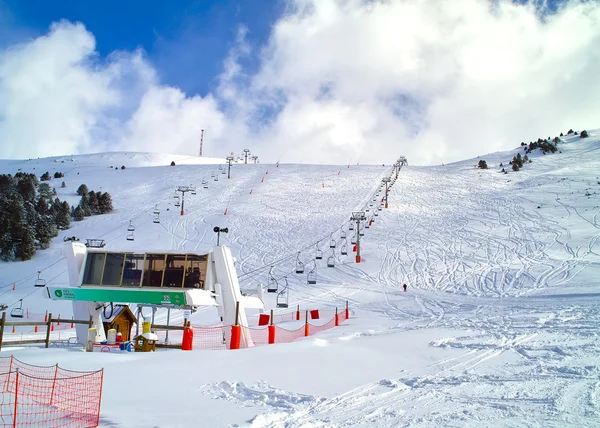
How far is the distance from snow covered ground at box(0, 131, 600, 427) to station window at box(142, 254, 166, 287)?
145 inches

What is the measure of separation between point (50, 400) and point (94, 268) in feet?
30.5

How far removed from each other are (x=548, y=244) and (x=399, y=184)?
3009 centimetres

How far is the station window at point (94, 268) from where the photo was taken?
627 inches

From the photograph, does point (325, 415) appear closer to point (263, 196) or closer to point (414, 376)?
point (414, 376)

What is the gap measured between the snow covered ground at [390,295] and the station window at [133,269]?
3551 mm

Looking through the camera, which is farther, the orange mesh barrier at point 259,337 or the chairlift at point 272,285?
the chairlift at point 272,285

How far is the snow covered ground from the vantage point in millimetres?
7121

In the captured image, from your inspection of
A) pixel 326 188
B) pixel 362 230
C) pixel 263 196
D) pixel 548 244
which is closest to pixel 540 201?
pixel 548 244

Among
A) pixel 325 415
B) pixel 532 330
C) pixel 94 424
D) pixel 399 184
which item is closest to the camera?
pixel 94 424

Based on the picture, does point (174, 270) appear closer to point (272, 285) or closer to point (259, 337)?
point (259, 337)

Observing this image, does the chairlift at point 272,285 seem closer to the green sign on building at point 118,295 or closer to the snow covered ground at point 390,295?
the snow covered ground at point 390,295

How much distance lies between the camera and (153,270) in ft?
51.4

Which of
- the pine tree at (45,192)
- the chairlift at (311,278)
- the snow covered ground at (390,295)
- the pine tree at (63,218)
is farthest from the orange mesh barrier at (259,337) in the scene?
the pine tree at (45,192)

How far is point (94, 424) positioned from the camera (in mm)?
6211
